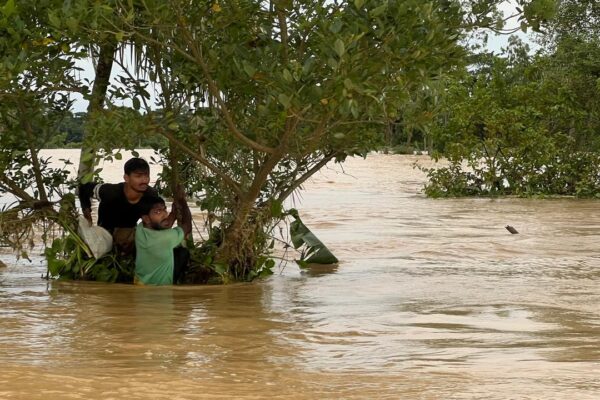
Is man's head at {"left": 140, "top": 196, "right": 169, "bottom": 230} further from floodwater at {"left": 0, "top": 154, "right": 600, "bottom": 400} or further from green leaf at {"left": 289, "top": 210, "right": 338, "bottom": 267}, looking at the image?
green leaf at {"left": 289, "top": 210, "right": 338, "bottom": 267}

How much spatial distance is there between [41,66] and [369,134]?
9.21 feet

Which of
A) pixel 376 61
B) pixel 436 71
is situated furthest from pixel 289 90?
pixel 436 71

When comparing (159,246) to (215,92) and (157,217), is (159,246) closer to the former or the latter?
(157,217)

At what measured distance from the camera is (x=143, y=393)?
509cm

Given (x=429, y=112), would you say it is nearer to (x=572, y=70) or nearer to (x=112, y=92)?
(x=112, y=92)

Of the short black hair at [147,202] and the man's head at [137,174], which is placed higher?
the man's head at [137,174]

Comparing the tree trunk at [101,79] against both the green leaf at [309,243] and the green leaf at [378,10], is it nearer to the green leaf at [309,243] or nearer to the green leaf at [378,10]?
the green leaf at [309,243]

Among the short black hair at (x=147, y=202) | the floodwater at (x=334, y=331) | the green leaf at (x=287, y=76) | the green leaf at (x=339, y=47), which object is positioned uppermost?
the green leaf at (x=339, y=47)

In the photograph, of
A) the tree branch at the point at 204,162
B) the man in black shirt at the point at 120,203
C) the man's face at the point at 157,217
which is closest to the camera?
the tree branch at the point at 204,162

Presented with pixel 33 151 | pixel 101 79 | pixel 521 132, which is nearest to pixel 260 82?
pixel 101 79

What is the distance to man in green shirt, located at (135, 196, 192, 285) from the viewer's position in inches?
344

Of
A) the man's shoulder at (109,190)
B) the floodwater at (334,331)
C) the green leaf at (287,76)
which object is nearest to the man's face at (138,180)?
the man's shoulder at (109,190)

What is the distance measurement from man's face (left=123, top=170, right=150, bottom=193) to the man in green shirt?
17 centimetres

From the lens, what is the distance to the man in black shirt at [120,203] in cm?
894
